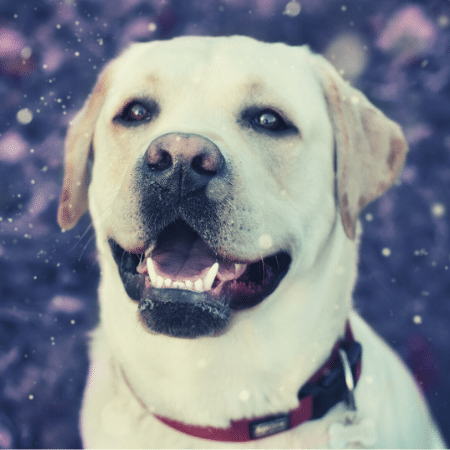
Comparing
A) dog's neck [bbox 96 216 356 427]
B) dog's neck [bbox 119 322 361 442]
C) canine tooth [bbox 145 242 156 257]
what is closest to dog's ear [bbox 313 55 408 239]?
dog's neck [bbox 96 216 356 427]

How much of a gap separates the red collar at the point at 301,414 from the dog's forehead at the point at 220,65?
1.22 m

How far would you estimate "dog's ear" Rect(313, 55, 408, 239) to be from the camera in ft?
6.46

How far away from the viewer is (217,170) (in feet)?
4.82

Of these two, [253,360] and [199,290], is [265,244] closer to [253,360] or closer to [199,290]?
[199,290]

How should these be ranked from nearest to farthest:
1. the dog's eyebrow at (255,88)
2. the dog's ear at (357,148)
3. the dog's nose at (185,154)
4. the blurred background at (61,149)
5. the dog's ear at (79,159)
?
the dog's nose at (185,154) → the dog's eyebrow at (255,88) → the dog's ear at (357,148) → the dog's ear at (79,159) → the blurred background at (61,149)

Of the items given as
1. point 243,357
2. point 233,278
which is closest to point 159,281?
point 233,278

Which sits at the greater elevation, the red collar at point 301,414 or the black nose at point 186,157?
the black nose at point 186,157

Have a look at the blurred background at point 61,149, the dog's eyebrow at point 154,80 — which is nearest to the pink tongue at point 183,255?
the dog's eyebrow at point 154,80

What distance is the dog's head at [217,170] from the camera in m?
1.52

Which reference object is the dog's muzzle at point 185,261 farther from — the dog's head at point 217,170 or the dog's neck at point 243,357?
the dog's neck at point 243,357

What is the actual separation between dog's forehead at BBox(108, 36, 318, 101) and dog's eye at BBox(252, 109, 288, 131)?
100mm

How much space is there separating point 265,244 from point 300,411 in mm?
711

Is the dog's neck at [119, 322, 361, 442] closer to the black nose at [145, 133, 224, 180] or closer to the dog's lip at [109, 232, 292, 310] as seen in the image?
the dog's lip at [109, 232, 292, 310]

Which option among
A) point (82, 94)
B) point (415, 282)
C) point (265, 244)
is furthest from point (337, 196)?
point (82, 94)
